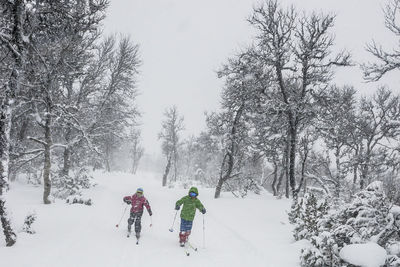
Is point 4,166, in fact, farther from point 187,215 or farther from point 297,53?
point 297,53

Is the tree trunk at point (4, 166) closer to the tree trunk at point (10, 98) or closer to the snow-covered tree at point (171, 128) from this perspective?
the tree trunk at point (10, 98)

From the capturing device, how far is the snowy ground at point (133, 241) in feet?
19.7

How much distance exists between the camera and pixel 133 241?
796 cm

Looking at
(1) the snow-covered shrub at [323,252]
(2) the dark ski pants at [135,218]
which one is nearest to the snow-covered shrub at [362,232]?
(1) the snow-covered shrub at [323,252]

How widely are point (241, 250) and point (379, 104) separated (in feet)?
52.5

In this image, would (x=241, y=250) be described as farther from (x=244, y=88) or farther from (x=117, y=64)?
(x=117, y=64)

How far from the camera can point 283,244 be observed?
838 cm

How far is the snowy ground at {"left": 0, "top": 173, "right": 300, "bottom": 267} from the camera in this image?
6.00 m

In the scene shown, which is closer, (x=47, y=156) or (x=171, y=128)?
(x=47, y=156)

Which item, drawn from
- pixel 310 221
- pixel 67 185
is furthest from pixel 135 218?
pixel 67 185

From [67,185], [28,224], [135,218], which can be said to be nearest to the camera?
[28,224]

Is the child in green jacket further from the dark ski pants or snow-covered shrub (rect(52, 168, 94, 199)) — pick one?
snow-covered shrub (rect(52, 168, 94, 199))

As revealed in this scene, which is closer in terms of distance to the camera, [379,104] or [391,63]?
[391,63]

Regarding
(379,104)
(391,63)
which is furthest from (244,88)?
(379,104)
